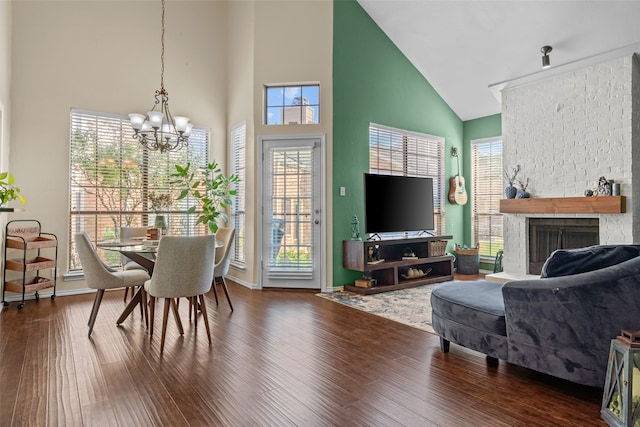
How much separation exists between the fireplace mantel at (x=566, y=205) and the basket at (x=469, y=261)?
1197 mm

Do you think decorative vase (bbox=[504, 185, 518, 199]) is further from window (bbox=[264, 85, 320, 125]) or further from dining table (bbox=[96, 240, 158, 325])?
dining table (bbox=[96, 240, 158, 325])

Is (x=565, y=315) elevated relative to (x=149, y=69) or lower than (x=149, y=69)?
lower

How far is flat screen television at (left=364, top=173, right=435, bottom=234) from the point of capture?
17.4ft

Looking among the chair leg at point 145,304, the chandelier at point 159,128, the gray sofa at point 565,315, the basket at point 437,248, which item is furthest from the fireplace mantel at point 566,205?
the chair leg at point 145,304

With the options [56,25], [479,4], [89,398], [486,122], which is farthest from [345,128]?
[89,398]

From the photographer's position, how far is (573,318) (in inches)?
84.4

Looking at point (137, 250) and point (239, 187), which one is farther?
point (239, 187)

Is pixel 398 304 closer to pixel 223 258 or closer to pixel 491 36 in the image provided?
pixel 223 258

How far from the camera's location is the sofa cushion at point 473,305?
2.53m

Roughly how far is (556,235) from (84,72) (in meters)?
6.45

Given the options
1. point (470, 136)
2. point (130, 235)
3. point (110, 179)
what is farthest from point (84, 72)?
point (470, 136)

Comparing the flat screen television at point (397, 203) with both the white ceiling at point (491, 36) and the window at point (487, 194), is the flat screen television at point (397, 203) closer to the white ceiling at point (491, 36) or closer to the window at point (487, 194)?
the window at point (487, 194)

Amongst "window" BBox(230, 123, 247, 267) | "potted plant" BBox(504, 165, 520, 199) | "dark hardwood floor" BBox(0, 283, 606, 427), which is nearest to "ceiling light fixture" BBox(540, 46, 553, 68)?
"potted plant" BBox(504, 165, 520, 199)

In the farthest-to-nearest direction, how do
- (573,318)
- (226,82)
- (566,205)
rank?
(226,82), (566,205), (573,318)
